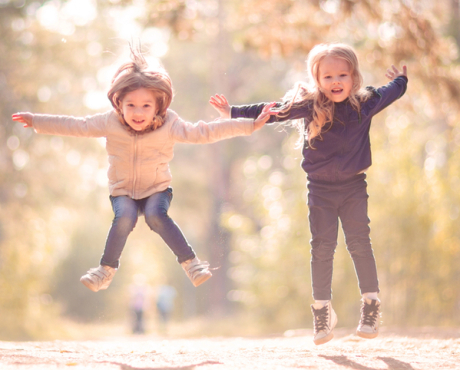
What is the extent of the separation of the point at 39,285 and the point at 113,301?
14.6 meters

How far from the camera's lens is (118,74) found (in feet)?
13.4

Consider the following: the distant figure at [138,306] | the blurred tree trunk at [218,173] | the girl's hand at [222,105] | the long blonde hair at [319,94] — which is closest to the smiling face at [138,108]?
the girl's hand at [222,105]

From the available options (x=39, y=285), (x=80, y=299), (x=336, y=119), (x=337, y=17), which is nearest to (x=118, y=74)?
(x=336, y=119)

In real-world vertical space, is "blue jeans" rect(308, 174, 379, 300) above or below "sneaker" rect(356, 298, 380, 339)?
above

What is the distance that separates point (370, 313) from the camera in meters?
4.04

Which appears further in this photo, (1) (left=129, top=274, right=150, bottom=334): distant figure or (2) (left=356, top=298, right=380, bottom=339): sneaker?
(1) (left=129, top=274, right=150, bottom=334): distant figure

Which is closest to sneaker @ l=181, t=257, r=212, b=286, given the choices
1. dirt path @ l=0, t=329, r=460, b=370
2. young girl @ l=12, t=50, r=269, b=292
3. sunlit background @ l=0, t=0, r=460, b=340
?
young girl @ l=12, t=50, r=269, b=292

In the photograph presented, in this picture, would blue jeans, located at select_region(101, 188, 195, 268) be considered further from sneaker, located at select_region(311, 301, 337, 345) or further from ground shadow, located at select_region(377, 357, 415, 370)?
ground shadow, located at select_region(377, 357, 415, 370)

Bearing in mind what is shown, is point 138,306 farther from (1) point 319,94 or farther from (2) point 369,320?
(1) point 319,94

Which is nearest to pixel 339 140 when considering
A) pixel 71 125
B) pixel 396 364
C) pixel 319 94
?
pixel 319 94

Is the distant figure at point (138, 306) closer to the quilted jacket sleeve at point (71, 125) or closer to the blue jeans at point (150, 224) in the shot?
the blue jeans at point (150, 224)

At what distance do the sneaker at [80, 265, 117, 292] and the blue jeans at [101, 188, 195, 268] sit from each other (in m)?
0.05

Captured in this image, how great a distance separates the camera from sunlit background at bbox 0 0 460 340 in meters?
7.73

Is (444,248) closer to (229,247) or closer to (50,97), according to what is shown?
(50,97)
